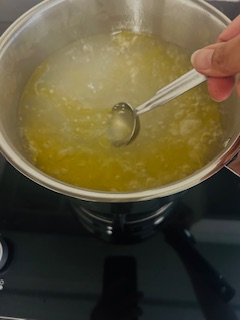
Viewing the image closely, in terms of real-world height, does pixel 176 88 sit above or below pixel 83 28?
below

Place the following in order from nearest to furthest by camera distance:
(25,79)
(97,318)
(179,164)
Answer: (97,318) < (179,164) < (25,79)

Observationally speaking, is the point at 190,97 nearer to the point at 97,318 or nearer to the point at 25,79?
the point at 25,79

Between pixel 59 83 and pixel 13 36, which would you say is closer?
pixel 13 36

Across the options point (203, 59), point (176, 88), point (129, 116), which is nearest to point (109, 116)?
point (129, 116)

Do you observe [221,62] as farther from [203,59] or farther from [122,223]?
[122,223]

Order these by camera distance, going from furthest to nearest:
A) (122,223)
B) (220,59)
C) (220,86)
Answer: (122,223)
(220,86)
(220,59)

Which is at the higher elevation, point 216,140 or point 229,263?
point 216,140

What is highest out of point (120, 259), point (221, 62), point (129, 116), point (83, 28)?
point (83, 28)

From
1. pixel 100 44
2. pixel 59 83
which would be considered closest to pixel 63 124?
pixel 59 83
